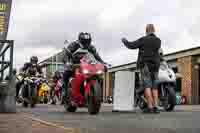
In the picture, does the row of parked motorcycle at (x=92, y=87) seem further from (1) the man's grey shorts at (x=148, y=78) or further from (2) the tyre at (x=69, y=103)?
(1) the man's grey shorts at (x=148, y=78)

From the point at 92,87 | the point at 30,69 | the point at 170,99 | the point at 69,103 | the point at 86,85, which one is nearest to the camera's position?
the point at 92,87

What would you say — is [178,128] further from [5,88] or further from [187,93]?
[187,93]

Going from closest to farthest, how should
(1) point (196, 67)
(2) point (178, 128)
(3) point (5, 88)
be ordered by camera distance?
(2) point (178, 128), (3) point (5, 88), (1) point (196, 67)

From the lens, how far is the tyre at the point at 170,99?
38.3 ft

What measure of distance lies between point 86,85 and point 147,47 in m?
1.68

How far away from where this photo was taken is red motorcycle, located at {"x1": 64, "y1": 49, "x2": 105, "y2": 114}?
32.0 ft

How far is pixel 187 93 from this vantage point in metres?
50.9

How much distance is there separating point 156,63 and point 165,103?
1566mm

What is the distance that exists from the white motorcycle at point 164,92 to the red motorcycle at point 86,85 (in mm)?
1560

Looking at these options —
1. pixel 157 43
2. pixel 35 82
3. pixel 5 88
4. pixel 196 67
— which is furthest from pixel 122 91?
pixel 196 67

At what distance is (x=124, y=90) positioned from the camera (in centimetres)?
1130

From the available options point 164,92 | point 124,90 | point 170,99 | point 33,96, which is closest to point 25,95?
point 33,96

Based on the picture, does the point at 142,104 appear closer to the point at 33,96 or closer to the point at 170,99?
the point at 170,99

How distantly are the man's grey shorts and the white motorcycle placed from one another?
76cm
